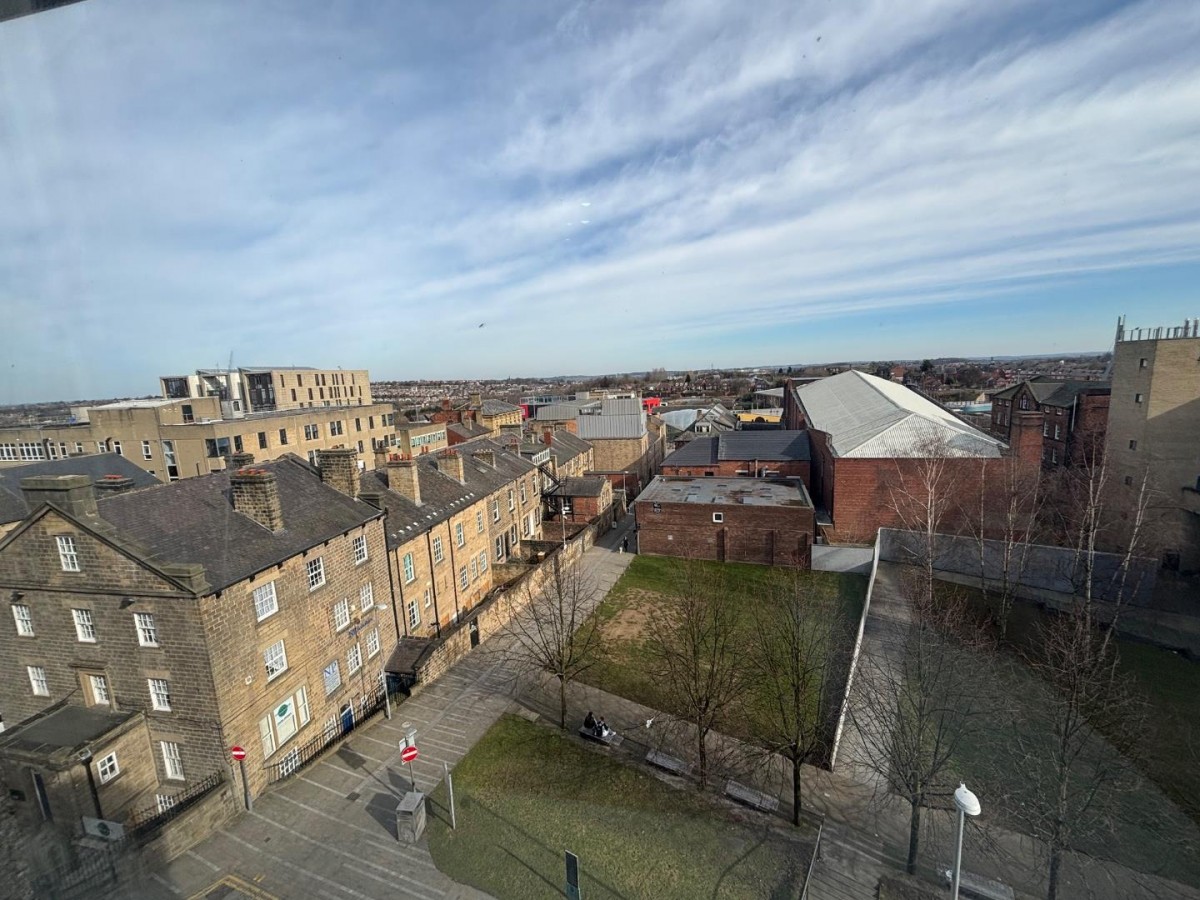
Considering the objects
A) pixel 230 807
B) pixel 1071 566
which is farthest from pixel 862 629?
pixel 230 807

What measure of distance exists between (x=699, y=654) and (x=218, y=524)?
1319 centimetres

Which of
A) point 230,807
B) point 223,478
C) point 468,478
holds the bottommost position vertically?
point 230,807

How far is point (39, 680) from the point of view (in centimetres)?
1202

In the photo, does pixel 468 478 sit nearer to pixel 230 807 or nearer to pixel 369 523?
pixel 369 523

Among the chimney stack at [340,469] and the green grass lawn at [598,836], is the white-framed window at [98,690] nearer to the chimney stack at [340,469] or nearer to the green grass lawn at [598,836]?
the chimney stack at [340,469]

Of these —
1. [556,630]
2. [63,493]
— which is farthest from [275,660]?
[556,630]

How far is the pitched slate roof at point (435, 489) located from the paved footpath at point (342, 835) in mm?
6016

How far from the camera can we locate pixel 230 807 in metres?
11.2

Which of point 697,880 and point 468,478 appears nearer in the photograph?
point 697,880

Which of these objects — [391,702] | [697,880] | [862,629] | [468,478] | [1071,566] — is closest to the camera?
[697,880]

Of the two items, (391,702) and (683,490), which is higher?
(683,490)

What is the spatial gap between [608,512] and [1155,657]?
85.2ft

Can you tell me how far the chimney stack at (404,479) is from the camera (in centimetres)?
2042

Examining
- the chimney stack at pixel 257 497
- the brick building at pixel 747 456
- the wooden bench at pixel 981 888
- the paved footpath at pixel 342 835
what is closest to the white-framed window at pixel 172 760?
the paved footpath at pixel 342 835
